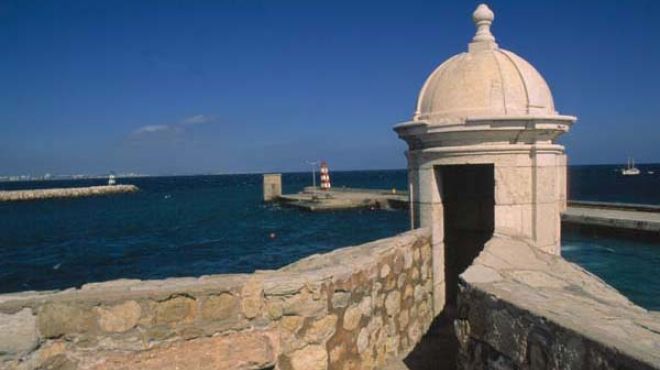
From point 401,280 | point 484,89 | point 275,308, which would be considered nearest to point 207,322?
point 275,308

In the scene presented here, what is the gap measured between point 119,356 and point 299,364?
1.01 meters

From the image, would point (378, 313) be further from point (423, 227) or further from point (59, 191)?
point (59, 191)

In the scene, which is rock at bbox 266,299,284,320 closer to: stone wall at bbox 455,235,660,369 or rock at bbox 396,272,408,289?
stone wall at bbox 455,235,660,369

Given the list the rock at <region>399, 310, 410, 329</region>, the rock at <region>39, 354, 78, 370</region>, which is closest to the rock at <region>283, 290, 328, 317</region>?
the rock at <region>39, 354, 78, 370</region>

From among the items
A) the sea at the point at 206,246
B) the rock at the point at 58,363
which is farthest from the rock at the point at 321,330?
the sea at the point at 206,246

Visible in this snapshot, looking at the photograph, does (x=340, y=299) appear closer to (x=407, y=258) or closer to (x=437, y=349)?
(x=407, y=258)

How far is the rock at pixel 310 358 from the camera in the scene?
2955 mm

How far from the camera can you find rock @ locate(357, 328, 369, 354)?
3.40 meters

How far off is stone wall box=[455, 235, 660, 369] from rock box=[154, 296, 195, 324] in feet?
5.35

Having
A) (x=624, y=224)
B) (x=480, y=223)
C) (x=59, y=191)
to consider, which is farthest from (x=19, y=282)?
(x=59, y=191)

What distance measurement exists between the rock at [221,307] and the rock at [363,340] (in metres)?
1.02

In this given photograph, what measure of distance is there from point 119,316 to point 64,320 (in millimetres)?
243

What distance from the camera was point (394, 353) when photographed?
13.1ft

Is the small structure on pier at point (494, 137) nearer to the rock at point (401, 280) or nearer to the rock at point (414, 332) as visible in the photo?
the rock at point (414, 332)
